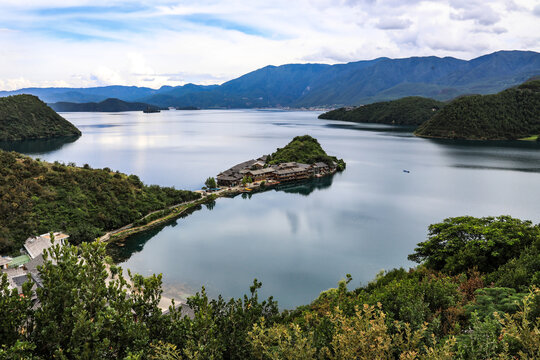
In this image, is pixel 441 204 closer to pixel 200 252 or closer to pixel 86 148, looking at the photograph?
pixel 200 252

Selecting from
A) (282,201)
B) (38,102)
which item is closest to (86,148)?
(38,102)

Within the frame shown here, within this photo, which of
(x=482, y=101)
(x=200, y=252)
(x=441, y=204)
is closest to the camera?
(x=200, y=252)

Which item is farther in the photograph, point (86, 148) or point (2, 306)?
point (86, 148)

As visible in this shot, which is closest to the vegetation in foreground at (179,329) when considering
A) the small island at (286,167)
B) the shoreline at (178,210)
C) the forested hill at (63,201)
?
the shoreline at (178,210)

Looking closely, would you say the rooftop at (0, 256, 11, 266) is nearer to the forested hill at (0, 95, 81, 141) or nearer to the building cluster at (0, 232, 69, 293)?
the building cluster at (0, 232, 69, 293)

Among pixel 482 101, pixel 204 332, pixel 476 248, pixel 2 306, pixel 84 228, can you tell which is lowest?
pixel 84 228

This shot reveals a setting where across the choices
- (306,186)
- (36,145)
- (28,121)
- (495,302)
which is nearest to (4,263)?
(495,302)

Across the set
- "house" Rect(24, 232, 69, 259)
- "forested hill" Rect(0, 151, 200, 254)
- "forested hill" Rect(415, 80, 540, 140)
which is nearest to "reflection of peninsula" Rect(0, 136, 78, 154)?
"forested hill" Rect(0, 151, 200, 254)
